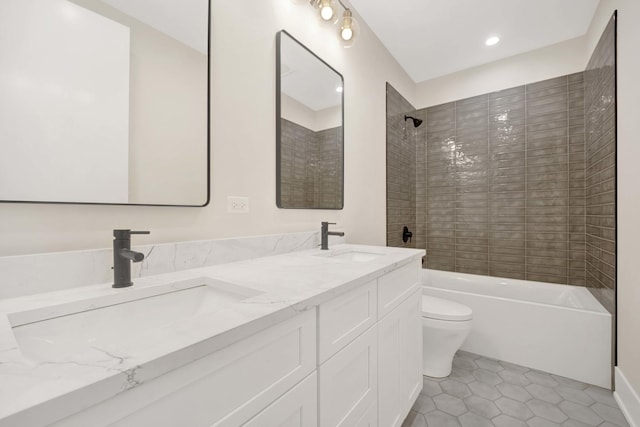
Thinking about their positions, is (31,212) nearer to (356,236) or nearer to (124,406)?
(124,406)

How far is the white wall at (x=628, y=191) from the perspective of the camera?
4.81 ft

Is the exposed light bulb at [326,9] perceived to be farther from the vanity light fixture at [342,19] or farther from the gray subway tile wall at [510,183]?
the gray subway tile wall at [510,183]

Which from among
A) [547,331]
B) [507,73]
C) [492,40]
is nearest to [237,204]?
[547,331]

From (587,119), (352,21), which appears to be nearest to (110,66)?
(352,21)

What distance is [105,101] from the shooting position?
0.88m

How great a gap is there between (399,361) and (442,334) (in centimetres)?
72

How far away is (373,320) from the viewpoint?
107cm

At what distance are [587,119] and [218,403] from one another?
326 centimetres

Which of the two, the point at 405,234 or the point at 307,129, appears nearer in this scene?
the point at 307,129

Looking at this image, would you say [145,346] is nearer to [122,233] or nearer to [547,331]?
[122,233]

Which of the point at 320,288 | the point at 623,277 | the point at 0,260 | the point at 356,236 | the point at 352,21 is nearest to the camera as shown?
the point at 0,260

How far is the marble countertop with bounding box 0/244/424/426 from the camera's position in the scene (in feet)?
1.07

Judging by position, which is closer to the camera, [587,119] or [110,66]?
[110,66]

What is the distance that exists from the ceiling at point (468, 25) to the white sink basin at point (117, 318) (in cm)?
227
